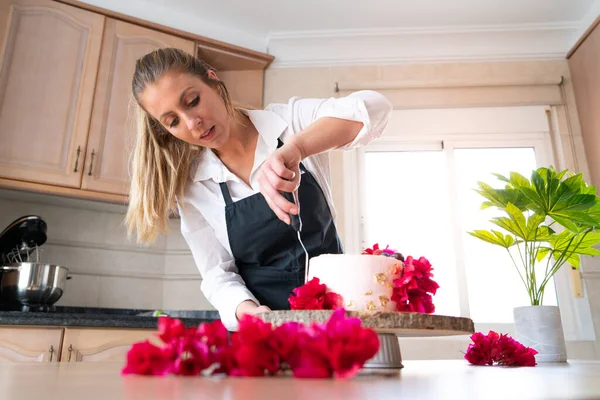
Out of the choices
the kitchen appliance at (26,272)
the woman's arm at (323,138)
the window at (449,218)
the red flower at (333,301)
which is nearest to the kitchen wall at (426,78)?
the window at (449,218)

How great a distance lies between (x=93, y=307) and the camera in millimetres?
2270

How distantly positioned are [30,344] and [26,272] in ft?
1.15

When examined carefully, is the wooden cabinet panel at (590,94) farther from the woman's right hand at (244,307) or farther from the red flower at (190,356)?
the red flower at (190,356)

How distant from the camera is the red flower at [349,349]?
0.35 meters

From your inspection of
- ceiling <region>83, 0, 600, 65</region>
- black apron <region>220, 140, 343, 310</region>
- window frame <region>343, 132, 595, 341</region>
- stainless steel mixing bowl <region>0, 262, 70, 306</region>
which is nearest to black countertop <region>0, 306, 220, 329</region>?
stainless steel mixing bowl <region>0, 262, 70, 306</region>

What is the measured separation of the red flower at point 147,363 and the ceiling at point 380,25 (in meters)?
2.43

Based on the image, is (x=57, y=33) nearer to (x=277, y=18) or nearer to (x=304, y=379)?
(x=277, y=18)

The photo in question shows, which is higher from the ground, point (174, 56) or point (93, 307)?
point (174, 56)

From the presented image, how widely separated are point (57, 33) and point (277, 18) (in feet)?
3.75

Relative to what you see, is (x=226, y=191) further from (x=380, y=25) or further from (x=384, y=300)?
(x=380, y=25)

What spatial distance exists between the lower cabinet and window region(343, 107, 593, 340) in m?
1.26

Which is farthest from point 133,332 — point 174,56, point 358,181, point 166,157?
point 358,181

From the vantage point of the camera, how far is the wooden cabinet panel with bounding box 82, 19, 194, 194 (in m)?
2.12

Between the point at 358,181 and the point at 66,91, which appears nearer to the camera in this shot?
the point at 66,91
